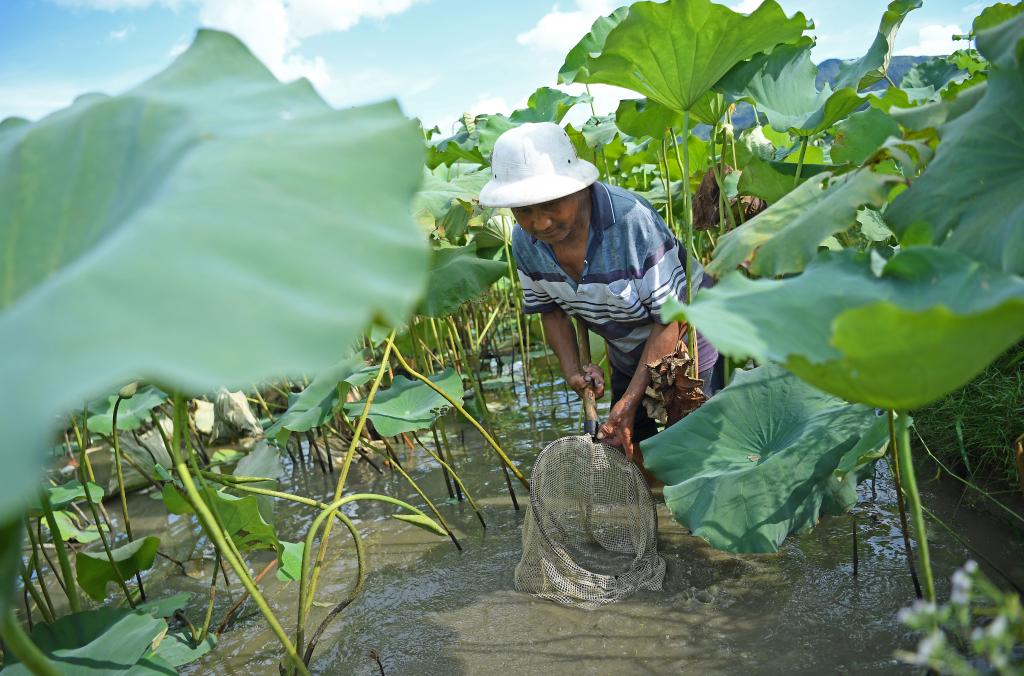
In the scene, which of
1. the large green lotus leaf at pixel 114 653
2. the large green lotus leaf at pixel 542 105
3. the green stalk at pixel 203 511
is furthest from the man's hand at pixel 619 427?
the large green lotus leaf at pixel 542 105

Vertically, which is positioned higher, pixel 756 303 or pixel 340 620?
pixel 756 303

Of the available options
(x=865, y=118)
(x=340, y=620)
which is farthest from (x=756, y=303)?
(x=340, y=620)

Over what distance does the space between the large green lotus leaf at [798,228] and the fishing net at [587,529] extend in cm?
96

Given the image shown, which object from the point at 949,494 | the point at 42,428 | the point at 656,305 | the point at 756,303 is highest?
the point at 42,428

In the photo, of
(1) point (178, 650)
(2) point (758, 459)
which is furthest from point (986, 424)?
(1) point (178, 650)

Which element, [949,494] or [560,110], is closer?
[949,494]

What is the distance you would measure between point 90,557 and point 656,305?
1.76 m

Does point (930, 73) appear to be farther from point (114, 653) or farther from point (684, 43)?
point (114, 653)

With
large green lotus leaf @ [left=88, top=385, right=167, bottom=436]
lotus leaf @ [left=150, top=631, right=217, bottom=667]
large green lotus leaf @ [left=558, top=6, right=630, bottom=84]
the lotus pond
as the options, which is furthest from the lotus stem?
large green lotus leaf @ [left=88, top=385, right=167, bottom=436]

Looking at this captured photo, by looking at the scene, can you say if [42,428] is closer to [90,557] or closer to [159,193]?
[159,193]

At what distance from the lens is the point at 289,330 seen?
1.85 feet

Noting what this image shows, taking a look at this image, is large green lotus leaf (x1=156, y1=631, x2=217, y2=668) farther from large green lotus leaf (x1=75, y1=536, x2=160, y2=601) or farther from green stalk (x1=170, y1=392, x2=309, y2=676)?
green stalk (x1=170, y1=392, x2=309, y2=676)

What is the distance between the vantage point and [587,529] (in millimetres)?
2586

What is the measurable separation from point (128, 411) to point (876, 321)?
3.50 metres
